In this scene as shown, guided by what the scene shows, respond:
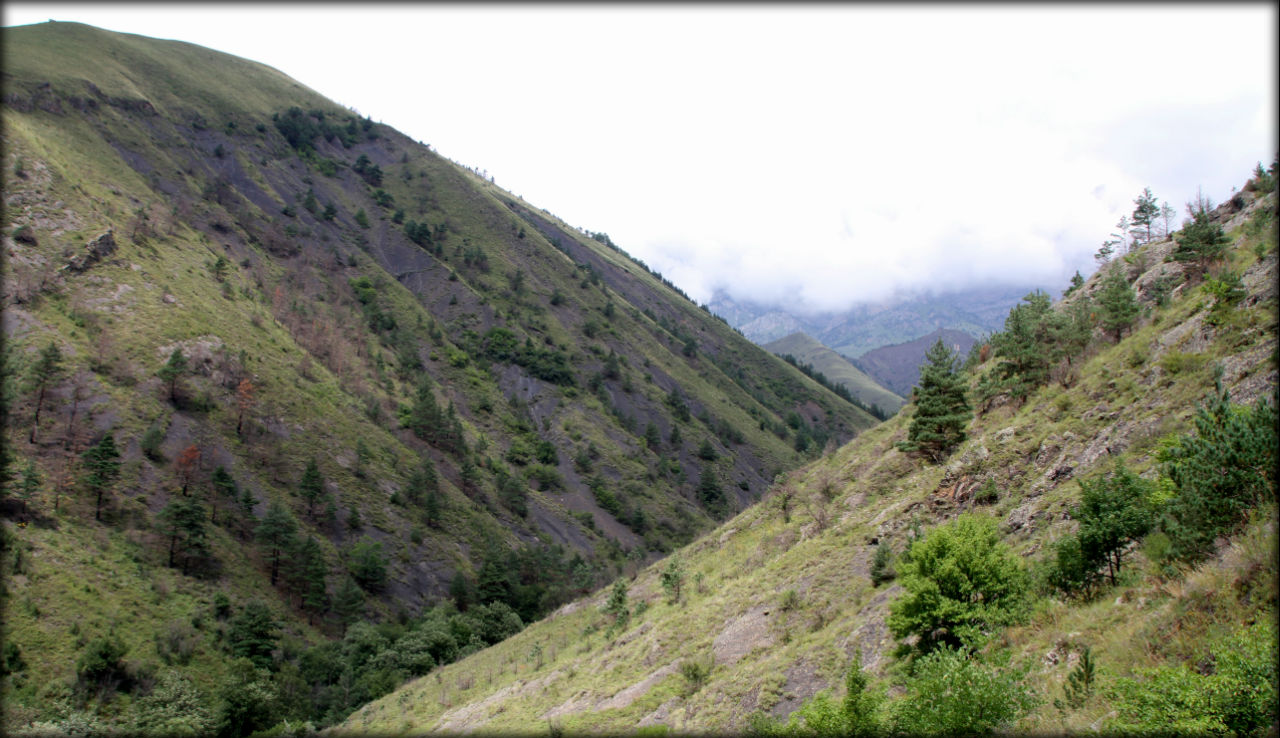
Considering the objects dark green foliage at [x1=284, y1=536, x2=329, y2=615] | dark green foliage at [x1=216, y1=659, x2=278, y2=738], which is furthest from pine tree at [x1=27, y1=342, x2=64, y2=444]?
dark green foliage at [x1=216, y1=659, x2=278, y2=738]

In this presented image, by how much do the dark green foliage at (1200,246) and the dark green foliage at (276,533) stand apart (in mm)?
63761

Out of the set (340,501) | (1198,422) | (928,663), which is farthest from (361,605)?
(1198,422)

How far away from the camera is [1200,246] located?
18.7 meters

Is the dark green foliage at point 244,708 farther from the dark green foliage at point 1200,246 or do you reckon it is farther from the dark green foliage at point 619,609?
the dark green foliage at point 1200,246

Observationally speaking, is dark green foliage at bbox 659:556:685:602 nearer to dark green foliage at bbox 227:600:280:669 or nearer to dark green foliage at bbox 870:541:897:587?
dark green foliage at bbox 870:541:897:587

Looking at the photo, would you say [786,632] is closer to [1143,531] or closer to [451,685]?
[1143,531]

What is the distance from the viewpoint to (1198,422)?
947 centimetres

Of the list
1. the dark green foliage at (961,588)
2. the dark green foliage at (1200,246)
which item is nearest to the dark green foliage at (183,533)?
the dark green foliage at (961,588)

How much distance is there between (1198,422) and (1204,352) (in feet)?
19.5

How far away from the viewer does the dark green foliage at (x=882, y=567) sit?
1633cm

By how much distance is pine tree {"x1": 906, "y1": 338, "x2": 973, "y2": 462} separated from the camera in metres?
21.5

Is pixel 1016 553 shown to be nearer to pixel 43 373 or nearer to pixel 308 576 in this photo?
pixel 308 576

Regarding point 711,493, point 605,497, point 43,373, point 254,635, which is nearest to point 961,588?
point 254,635

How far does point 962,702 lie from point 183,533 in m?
57.9
